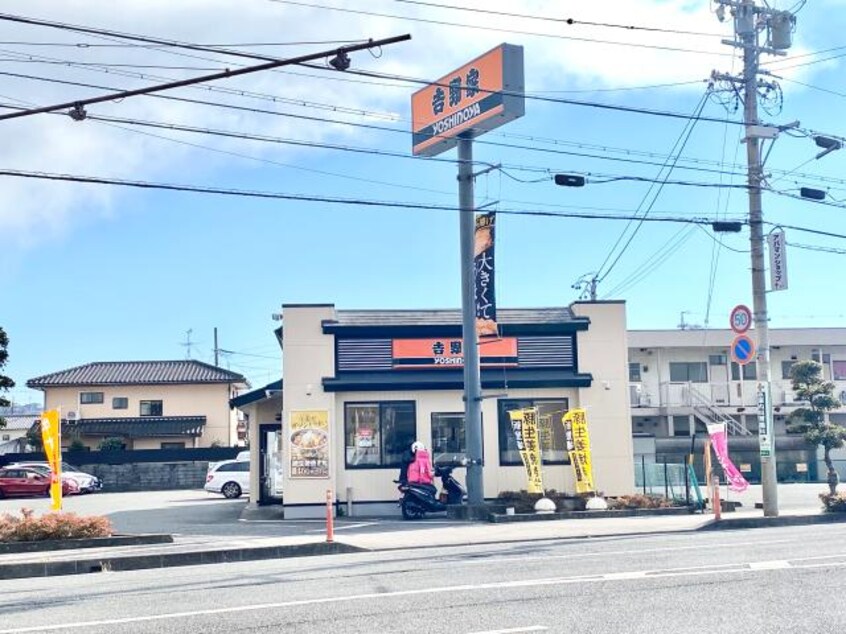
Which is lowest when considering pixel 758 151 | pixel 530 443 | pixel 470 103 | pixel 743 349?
pixel 530 443

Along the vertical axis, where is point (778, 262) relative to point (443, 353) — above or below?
above

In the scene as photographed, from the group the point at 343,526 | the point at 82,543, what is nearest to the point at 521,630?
the point at 82,543

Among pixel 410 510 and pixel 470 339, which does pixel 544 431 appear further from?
pixel 410 510

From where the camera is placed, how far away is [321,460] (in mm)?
25062

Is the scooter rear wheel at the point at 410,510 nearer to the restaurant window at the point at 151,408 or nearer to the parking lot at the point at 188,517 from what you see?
the parking lot at the point at 188,517

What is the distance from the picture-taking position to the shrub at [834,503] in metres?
23.6

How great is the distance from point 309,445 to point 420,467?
281 cm

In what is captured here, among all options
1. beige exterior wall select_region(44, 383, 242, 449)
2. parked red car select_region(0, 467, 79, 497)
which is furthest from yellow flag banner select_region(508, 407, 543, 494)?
beige exterior wall select_region(44, 383, 242, 449)

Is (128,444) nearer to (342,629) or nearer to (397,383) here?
(397,383)

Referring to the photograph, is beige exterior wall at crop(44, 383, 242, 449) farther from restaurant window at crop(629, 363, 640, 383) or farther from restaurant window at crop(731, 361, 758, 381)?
restaurant window at crop(731, 361, 758, 381)

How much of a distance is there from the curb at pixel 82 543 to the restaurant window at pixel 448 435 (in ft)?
28.0

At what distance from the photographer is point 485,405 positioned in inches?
1027

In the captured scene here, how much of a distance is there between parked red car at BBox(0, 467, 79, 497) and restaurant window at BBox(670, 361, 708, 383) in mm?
26021

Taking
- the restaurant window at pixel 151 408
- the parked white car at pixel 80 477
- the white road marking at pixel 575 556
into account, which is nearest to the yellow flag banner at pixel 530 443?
the white road marking at pixel 575 556
